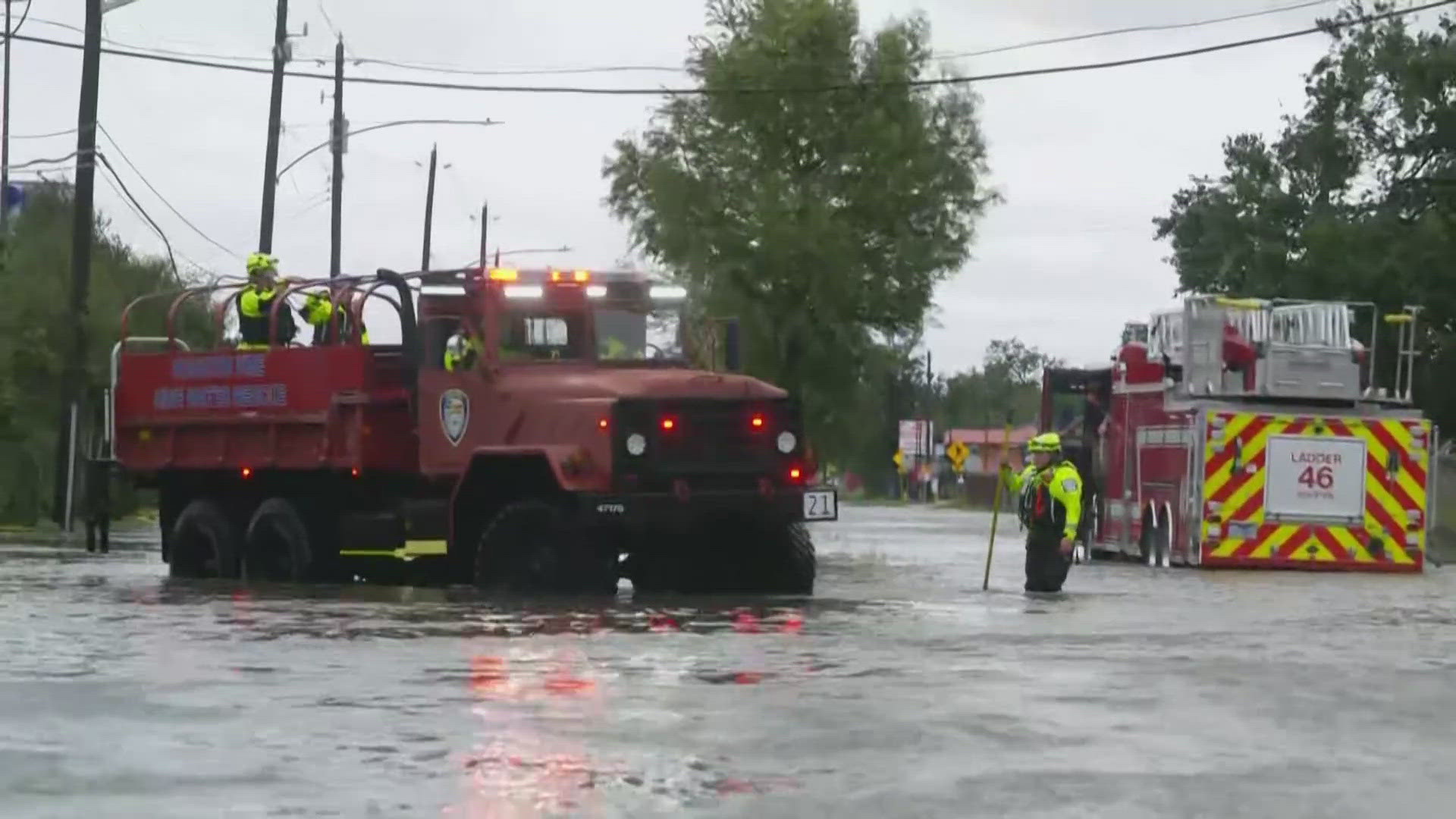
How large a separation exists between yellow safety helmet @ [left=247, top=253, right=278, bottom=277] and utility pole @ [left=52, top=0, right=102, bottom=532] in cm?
1501

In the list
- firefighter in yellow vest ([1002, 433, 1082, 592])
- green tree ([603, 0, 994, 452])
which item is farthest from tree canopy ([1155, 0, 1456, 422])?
firefighter in yellow vest ([1002, 433, 1082, 592])

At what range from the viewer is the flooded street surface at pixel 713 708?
9852 millimetres

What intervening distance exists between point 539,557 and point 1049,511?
4196 millimetres

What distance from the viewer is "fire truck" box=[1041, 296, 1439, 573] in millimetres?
30984

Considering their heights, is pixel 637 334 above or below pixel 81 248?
below

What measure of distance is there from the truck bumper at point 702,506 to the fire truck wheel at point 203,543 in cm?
500

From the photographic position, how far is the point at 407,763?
10570 millimetres

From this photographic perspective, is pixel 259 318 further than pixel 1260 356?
No

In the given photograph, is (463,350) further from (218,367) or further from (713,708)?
(713,708)

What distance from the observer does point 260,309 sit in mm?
24484

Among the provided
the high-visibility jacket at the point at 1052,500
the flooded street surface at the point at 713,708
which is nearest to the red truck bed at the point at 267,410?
the flooded street surface at the point at 713,708

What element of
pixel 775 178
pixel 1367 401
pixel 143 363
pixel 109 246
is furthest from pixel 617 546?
pixel 775 178

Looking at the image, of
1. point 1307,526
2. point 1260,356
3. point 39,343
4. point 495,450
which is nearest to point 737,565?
point 495,450

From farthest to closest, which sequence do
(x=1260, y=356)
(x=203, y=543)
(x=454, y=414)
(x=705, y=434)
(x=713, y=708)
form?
1. (x=1260, y=356)
2. (x=203, y=543)
3. (x=454, y=414)
4. (x=705, y=434)
5. (x=713, y=708)
